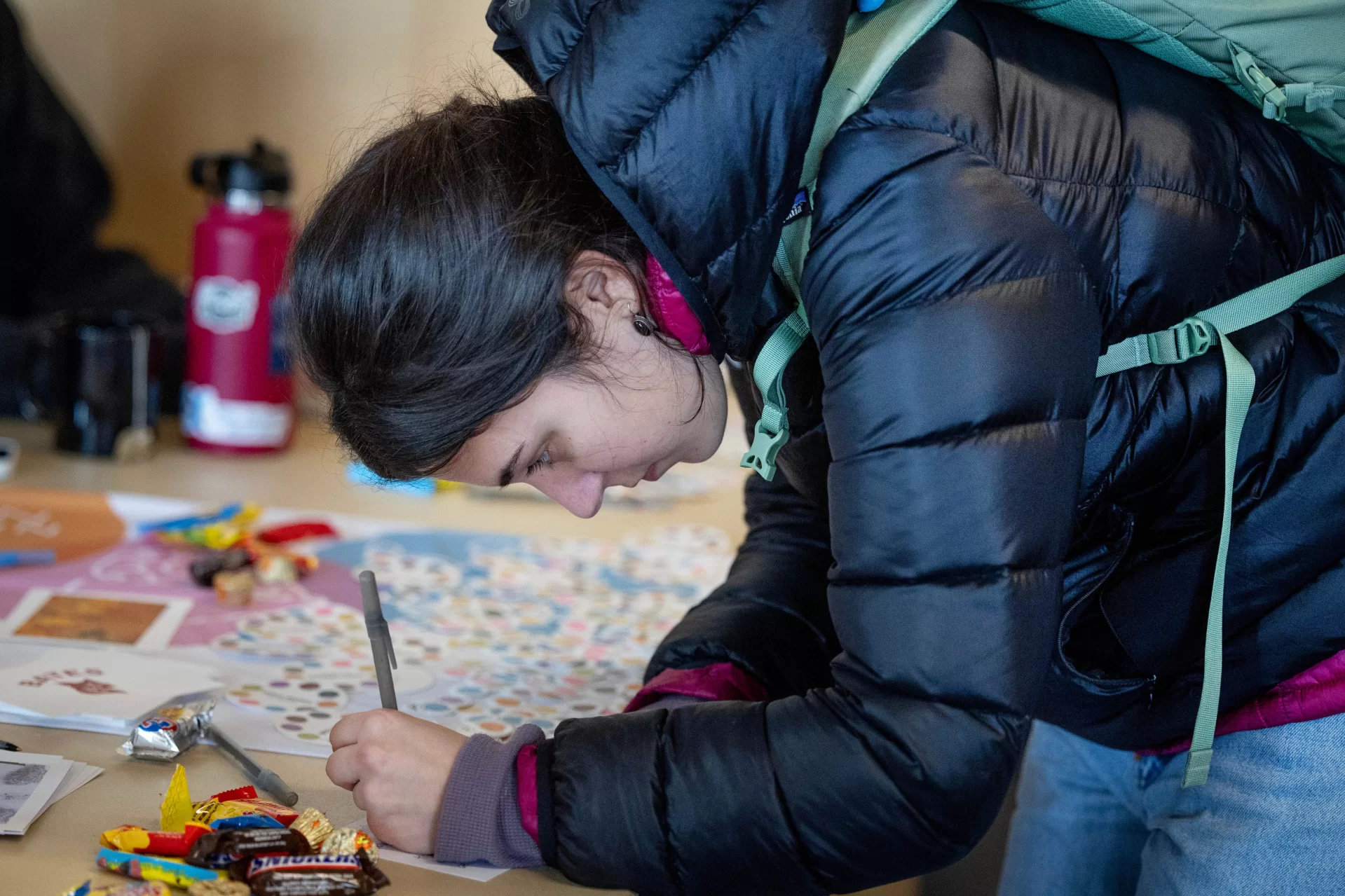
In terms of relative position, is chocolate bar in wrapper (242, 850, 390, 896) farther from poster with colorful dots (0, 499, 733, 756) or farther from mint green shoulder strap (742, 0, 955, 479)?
mint green shoulder strap (742, 0, 955, 479)

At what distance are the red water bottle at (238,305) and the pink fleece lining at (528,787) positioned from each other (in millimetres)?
945

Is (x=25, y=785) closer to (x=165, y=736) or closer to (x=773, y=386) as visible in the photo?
(x=165, y=736)

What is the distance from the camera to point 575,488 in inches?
29.3

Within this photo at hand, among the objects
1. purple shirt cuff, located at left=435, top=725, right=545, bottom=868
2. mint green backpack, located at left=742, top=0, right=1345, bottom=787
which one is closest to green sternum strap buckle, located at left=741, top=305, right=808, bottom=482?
mint green backpack, located at left=742, top=0, right=1345, bottom=787

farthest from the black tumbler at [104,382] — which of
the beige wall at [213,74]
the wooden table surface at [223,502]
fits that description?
the beige wall at [213,74]

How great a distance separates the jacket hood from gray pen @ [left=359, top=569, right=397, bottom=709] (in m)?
0.29

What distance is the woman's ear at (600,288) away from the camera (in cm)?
67

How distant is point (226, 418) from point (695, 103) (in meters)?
1.06

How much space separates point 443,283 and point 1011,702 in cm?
34

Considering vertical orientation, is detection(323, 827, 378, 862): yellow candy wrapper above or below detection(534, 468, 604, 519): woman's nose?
below

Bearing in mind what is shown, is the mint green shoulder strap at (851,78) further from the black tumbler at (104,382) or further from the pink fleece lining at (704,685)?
the black tumbler at (104,382)

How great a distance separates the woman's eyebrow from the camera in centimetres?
70

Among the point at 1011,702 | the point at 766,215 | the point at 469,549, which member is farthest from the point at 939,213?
the point at 469,549

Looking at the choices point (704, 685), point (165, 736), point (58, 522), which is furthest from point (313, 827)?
point (58, 522)
